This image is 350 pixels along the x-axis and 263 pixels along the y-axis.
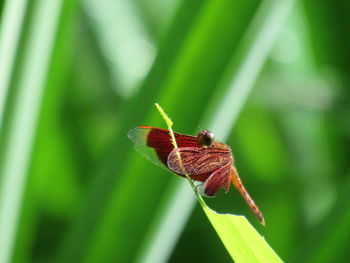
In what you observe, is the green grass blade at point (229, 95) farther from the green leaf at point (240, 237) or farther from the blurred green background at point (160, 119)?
the green leaf at point (240, 237)

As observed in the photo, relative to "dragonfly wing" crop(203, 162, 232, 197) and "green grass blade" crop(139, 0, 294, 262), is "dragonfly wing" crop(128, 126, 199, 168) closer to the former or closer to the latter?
"dragonfly wing" crop(203, 162, 232, 197)

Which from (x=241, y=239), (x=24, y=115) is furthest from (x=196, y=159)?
(x=24, y=115)

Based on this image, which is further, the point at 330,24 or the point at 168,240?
the point at 330,24

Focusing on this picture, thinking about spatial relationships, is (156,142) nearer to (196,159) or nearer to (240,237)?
(196,159)

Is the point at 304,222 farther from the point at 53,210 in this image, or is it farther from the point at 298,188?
the point at 53,210

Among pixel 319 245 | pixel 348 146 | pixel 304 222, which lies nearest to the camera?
pixel 319 245

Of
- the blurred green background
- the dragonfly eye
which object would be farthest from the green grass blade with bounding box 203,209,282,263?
the blurred green background

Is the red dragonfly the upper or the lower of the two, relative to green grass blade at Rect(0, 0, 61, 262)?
upper

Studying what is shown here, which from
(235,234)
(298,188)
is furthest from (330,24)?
(235,234)
